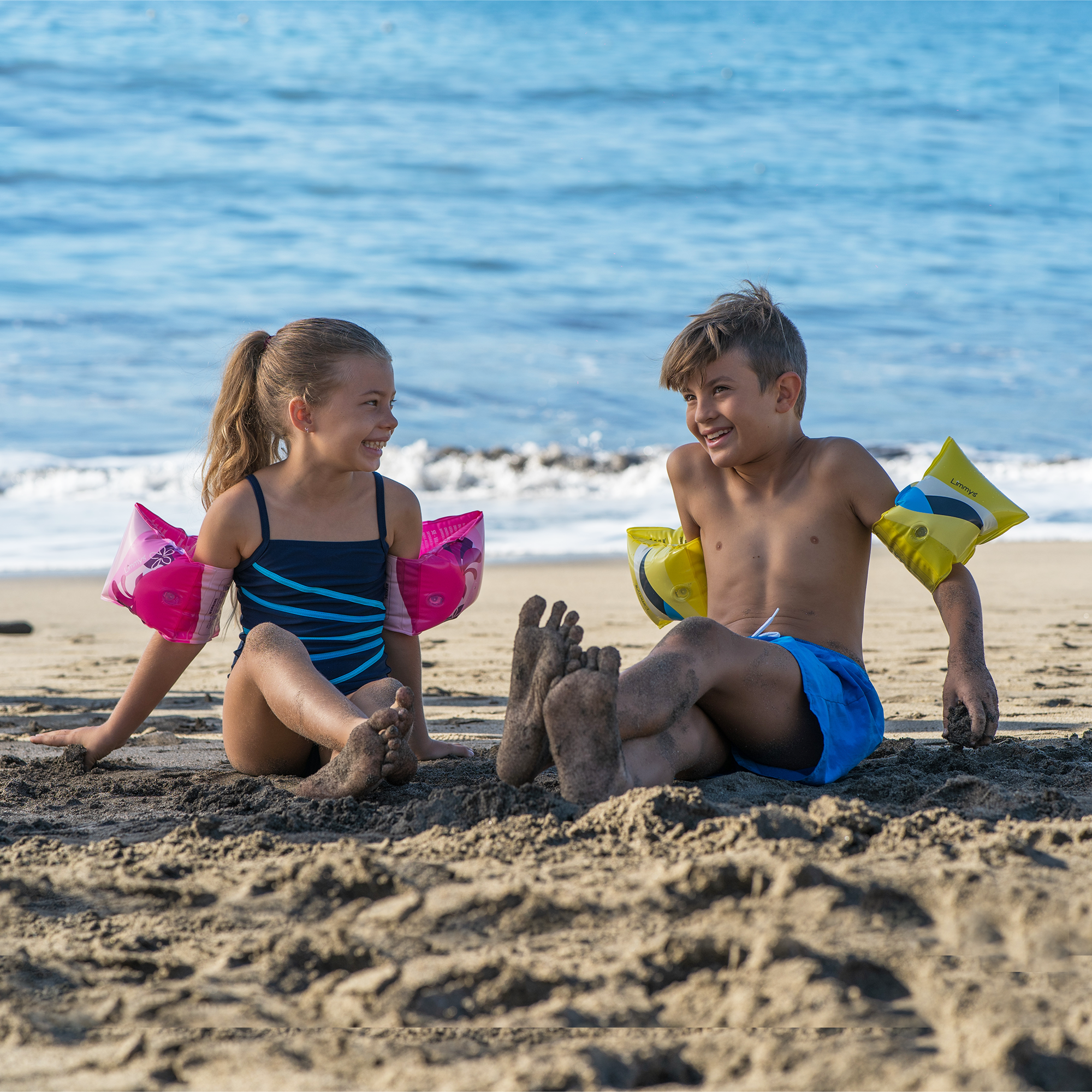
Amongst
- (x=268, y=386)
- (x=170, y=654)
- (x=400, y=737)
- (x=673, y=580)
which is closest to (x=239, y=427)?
(x=268, y=386)

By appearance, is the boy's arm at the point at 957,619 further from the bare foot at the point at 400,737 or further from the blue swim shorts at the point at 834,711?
the bare foot at the point at 400,737

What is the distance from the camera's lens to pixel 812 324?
50.5 ft

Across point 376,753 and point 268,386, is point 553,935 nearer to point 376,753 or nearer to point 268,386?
point 376,753

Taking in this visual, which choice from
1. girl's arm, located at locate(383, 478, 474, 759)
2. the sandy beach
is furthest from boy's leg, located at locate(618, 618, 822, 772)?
girl's arm, located at locate(383, 478, 474, 759)

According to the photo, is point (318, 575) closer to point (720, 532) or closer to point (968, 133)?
point (720, 532)

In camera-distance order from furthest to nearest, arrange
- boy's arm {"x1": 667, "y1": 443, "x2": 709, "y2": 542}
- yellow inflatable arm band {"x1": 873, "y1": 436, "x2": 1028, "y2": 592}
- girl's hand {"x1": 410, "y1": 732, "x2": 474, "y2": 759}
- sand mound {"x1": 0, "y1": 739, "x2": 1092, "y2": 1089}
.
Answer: boy's arm {"x1": 667, "y1": 443, "x2": 709, "y2": 542} < girl's hand {"x1": 410, "y1": 732, "x2": 474, "y2": 759} < yellow inflatable arm band {"x1": 873, "y1": 436, "x2": 1028, "y2": 592} < sand mound {"x1": 0, "y1": 739, "x2": 1092, "y2": 1089}

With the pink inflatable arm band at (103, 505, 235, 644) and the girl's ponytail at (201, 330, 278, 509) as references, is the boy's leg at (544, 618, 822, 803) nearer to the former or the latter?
the pink inflatable arm band at (103, 505, 235, 644)

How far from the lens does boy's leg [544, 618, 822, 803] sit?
2223 millimetres

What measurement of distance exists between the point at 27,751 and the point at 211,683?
4.18 feet

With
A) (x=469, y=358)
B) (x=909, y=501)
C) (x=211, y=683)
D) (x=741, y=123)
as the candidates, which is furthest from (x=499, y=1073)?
(x=741, y=123)

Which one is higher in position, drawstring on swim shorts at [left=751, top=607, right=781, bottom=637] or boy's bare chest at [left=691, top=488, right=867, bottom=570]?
boy's bare chest at [left=691, top=488, right=867, bottom=570]

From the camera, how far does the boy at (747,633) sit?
229cm

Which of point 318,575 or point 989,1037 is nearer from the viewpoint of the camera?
point 989,1037

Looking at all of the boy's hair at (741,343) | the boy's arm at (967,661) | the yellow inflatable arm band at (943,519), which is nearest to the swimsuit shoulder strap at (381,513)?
the boy's hair at (741,343)
